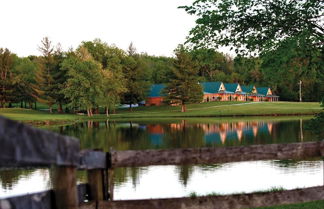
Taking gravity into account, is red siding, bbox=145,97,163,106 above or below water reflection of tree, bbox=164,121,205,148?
above

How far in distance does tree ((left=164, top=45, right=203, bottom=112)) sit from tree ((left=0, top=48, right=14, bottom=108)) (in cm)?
3979

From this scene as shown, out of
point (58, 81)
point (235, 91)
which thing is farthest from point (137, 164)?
point (235, 91)

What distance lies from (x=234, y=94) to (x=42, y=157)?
12901 centimetres

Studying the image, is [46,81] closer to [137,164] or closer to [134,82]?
[134,82]

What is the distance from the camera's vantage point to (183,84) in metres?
96.9

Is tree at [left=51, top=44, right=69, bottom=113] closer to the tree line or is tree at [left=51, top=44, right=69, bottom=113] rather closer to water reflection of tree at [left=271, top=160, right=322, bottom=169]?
the tree line

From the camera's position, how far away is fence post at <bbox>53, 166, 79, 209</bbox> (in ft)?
13.4

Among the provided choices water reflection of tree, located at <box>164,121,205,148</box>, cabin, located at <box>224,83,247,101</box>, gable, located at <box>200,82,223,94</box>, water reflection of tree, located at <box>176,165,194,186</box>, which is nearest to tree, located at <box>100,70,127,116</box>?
gable, located at <box>200,82,223,94</box>

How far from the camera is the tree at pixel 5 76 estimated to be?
4002 inches

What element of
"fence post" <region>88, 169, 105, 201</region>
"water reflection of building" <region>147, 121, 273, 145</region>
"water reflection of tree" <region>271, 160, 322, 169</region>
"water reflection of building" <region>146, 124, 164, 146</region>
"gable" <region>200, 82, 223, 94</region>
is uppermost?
"gable" <region>200, 82, 223, 94</region>

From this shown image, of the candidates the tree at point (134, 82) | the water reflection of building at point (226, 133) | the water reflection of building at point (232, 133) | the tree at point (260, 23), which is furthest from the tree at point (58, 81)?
the tree at point (260, 23)

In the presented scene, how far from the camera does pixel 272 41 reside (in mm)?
13516

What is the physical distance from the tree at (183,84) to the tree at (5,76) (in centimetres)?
3979

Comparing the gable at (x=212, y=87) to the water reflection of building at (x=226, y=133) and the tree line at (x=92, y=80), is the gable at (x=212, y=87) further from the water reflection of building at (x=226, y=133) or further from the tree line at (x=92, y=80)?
the water reflection of building at (x=226, y=133)
